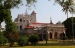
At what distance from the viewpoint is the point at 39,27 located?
80562 mm

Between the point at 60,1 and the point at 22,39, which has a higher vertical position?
the point at 60,1

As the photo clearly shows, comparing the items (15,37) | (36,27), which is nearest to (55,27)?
(36,27)

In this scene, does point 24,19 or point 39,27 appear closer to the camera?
point 39,27

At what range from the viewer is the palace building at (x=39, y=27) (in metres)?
72.8

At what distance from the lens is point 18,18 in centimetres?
8862

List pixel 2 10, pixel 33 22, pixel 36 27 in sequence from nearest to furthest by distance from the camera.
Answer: pixel 2 10
pixel 36 27
pixel 33 22

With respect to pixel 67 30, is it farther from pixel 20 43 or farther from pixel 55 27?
pixel 20 43

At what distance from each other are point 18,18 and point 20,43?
192 ft

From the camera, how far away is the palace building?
72.8m

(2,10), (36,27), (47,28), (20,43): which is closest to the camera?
(2,10)

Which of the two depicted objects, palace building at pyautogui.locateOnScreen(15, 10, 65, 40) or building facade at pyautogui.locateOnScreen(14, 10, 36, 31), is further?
building facade at pyautogui.locateOnScreen(14, 10, 36, 31)

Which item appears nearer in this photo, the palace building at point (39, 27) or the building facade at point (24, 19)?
the palace building at point (39, 27)

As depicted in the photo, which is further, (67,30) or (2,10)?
(67,30)

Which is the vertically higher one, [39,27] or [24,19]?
[24,19]
